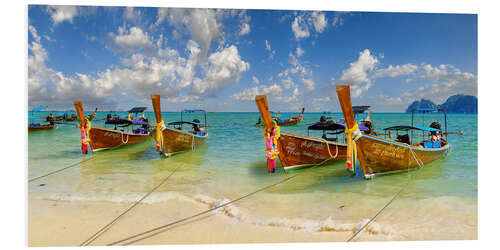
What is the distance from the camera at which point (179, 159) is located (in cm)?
801

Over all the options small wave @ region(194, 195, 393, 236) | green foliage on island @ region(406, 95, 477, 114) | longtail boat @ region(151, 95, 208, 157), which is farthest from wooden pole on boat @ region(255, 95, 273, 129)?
green foliage on island @ region(406, 95, 477, 114)

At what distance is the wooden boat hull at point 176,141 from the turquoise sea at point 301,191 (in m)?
0.51

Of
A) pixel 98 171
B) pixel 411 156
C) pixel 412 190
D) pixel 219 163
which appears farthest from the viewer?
pixel 219 163

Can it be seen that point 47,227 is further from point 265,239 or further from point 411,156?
point 411,156

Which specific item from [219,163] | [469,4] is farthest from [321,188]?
[469,4]

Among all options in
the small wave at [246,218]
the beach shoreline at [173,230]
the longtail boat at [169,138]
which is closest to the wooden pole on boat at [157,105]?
the longtail boat at [169,138]

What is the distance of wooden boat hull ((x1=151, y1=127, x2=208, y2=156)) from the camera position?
805 centimetres

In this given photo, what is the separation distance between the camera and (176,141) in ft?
27.4

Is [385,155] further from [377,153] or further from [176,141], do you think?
[176,141]

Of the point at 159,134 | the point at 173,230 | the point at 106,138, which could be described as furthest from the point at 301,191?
the point at 106,138

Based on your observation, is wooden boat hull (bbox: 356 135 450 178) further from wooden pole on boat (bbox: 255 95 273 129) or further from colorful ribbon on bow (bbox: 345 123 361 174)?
wooden pole on boat (bbox: 255 95 273 129)

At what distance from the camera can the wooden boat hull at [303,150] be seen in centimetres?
589

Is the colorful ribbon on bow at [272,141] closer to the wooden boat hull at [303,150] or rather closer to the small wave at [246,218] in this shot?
the wooden boat hull at [303,150]

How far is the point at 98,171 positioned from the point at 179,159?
2234 millimetres
